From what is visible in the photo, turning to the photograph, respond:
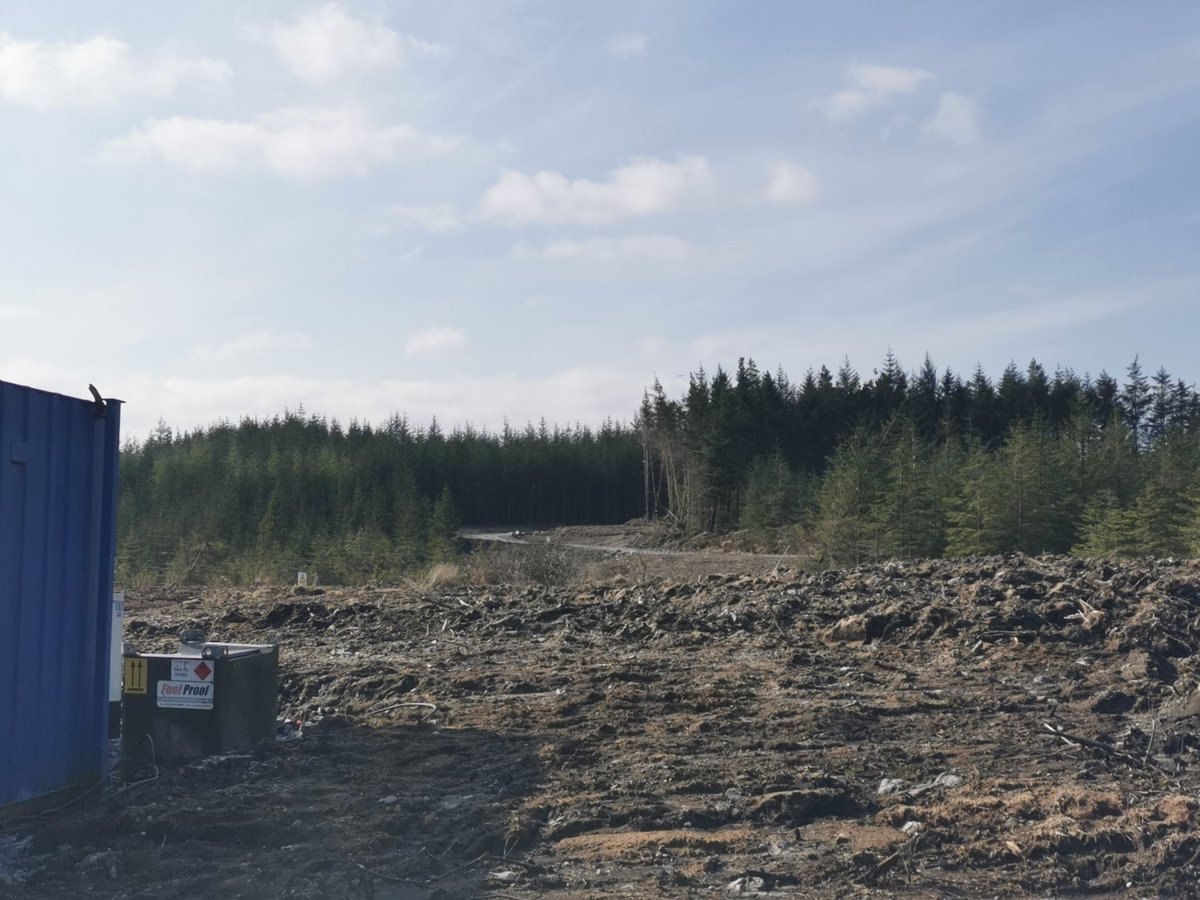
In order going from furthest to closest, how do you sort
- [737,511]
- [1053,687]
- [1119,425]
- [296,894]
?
[737,511] < [1119,425] < [1053,687] < [296,894]

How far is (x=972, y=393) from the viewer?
64812mm

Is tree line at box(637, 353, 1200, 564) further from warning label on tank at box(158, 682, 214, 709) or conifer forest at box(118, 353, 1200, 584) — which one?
warning label on tank at box(158, 682, 214, 709)

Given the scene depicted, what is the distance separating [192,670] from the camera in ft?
23.8

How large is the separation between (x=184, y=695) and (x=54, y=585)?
1.15 metres

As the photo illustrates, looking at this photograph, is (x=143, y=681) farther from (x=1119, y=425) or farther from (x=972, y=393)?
(x=972, y=393)

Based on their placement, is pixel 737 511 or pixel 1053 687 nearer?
pixel 1053 687

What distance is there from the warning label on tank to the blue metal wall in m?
0.39

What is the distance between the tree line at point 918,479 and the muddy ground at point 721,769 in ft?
47.6

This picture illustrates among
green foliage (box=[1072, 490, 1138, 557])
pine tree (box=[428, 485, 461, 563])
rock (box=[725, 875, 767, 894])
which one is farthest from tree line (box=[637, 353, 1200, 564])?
rock (box=[725, 875, 767, 894])

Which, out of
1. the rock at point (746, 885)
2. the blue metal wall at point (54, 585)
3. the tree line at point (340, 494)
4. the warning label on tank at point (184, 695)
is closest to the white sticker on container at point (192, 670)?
the warning label on tank at point (184, 695)

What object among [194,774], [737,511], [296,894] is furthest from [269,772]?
[737,511]

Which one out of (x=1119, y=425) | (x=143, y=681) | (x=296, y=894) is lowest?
(x=296, y=894)

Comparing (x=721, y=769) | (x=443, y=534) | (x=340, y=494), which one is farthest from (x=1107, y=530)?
(x=340, y=494)

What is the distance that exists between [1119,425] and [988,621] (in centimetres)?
2647
